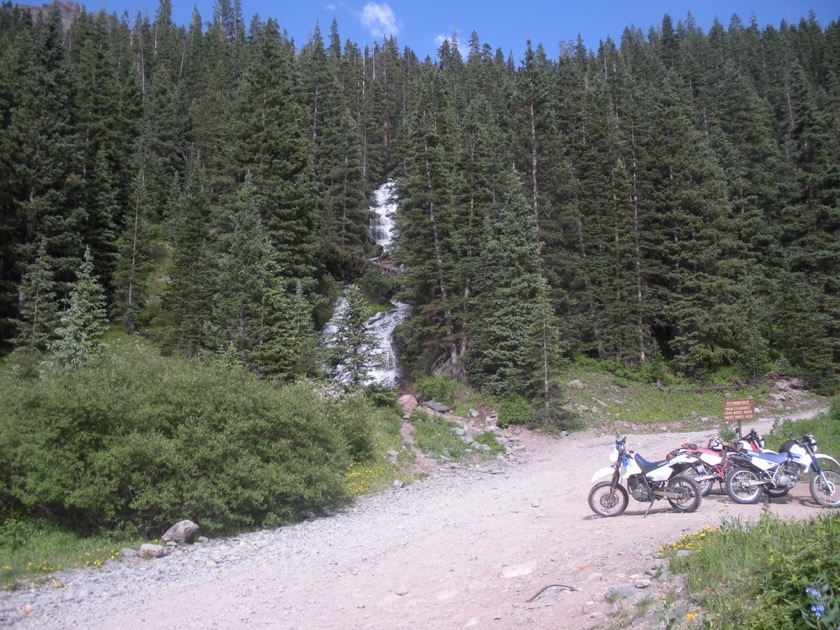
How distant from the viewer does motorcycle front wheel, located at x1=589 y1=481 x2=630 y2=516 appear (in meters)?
10.5

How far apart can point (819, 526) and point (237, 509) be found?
1025cm

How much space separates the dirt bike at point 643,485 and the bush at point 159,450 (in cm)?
624

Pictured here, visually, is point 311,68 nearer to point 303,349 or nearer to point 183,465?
point 303,349

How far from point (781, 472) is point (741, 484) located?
74 centimetres

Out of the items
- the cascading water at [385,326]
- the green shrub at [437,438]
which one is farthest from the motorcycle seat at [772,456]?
the cascading water at [385,326]

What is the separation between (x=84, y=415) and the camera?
10.5 metres

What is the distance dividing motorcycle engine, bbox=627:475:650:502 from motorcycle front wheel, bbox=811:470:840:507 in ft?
9.43

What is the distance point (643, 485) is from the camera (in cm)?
1042

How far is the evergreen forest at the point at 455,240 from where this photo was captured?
26.4 m

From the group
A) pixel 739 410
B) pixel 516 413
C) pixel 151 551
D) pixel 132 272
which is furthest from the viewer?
pixel 132 272

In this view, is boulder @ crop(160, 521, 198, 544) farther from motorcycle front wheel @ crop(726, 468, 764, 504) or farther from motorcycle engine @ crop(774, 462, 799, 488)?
motorcycle engine @ crop(774, 462, 799, 488)

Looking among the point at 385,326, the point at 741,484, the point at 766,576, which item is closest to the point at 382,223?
the point at 385,326

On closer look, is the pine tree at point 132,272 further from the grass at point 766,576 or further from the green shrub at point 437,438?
the grass at point 766,576

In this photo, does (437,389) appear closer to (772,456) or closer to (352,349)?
(352,349)
